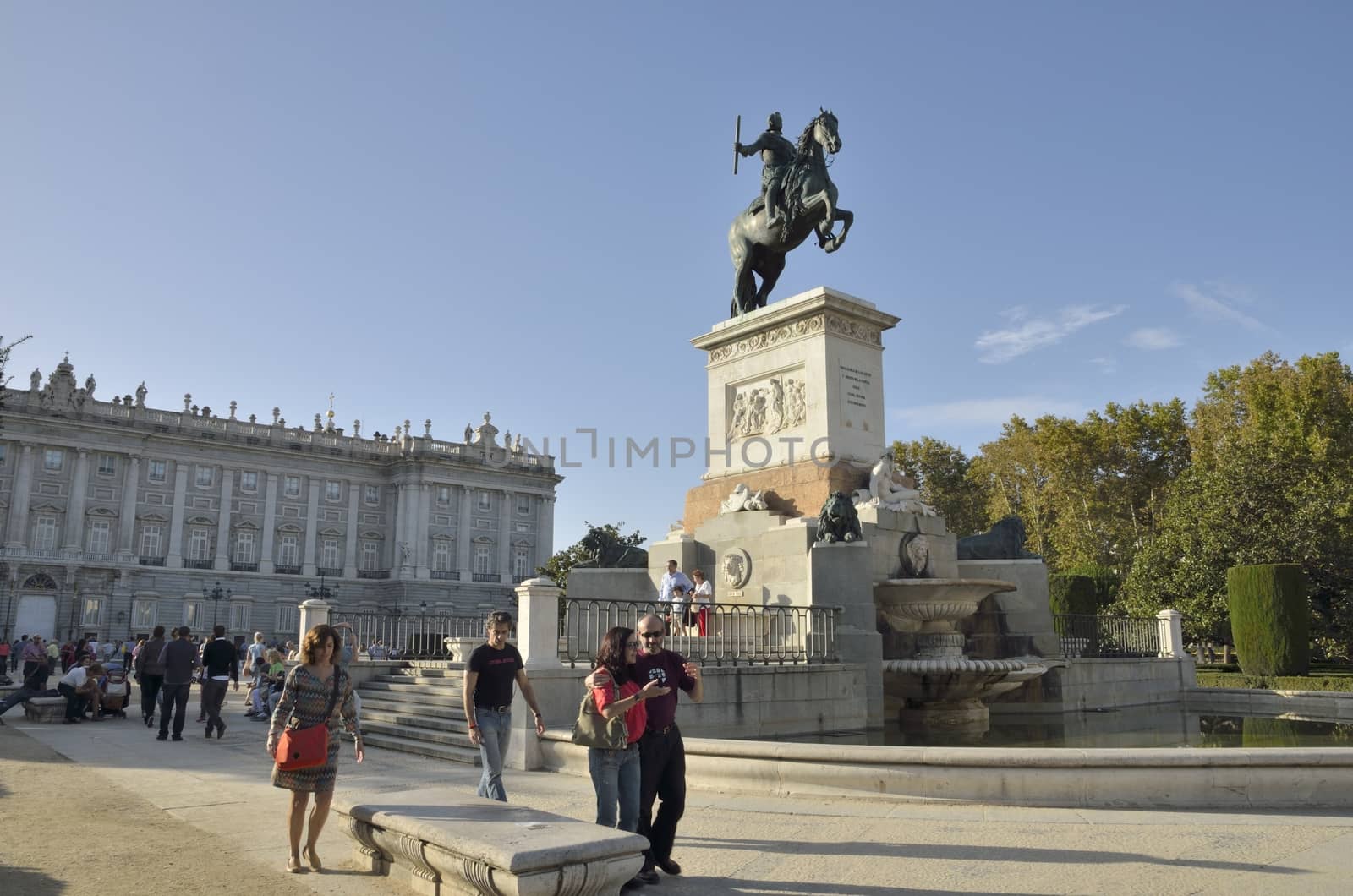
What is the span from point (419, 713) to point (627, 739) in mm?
8444

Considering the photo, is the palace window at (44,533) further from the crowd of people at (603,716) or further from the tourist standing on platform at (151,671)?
the crowd of people at (603,716)

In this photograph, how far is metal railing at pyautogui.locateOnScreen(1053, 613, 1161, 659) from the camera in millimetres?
19844

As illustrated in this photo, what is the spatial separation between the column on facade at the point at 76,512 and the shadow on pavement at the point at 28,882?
262ft

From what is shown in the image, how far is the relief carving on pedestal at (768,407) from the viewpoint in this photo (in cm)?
1705

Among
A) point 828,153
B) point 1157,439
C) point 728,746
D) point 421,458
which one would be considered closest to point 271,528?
point 421,458

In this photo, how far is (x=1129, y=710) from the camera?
17.8m

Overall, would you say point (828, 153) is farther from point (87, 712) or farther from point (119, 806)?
point (87, 712)

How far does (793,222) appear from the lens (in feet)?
59.3

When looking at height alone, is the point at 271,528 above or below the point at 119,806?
above

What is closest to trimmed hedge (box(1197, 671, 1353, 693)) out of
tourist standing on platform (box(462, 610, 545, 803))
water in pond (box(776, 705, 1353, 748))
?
water in pond (box(776, 705, 1353, 748))

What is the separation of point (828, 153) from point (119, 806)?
14.9 meters

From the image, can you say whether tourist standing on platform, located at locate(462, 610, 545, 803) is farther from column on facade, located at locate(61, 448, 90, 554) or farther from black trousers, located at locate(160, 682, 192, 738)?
column on facade, located at locate(61, 448, 90, 554)

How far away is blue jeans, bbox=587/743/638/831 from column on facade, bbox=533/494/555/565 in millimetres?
93296

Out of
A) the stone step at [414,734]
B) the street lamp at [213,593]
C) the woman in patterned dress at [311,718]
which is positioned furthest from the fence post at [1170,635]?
the street lamp at [213,593]
